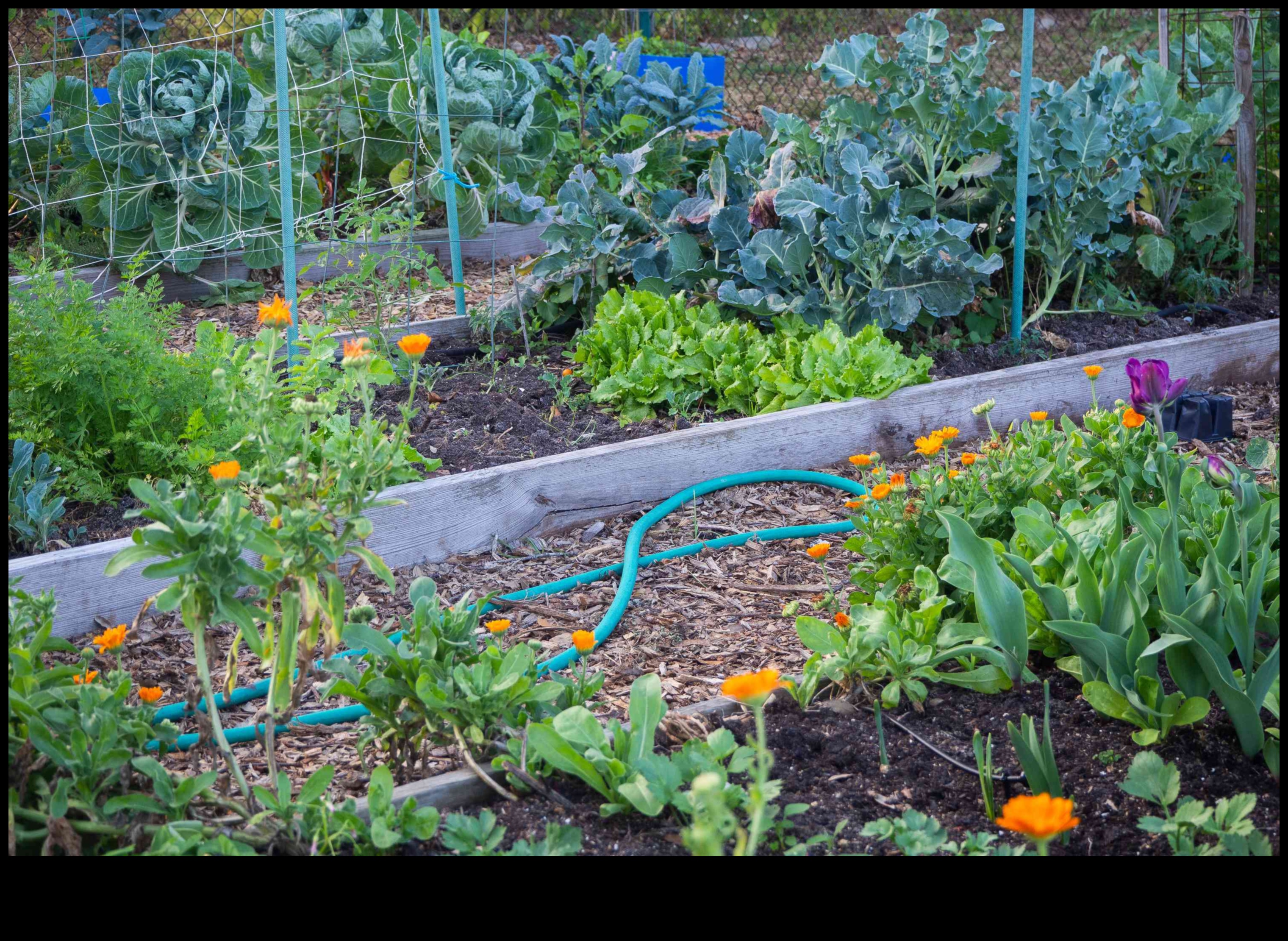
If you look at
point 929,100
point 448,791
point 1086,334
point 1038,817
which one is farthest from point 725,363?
point 1038,817

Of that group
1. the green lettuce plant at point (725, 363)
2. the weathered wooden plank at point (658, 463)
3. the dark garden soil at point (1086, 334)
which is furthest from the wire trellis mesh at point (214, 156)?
the dark garden soil at point (1086, 334)

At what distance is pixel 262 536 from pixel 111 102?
3.68 meters

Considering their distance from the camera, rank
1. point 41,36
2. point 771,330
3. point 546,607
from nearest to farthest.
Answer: point 546,607 → point 771,330 → point 41,36

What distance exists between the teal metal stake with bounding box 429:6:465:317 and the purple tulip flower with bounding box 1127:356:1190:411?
8.22ft

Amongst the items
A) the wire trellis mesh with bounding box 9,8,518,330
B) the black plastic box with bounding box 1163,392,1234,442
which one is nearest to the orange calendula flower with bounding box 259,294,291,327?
the wire trellis mesh with bounding box 9,8,518,330

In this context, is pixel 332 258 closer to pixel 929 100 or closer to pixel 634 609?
pixel 929 100

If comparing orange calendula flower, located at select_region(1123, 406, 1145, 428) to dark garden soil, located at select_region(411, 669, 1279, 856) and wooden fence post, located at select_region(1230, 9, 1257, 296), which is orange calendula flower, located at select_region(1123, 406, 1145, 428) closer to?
dark garden soil, located at select_region(411, 669, 1279, 856)

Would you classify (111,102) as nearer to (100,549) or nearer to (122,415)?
(122,415)

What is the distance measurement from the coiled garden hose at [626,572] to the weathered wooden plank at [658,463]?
10cm

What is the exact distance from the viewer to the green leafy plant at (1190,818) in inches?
53.9

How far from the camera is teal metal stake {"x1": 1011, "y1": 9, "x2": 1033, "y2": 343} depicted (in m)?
3.72

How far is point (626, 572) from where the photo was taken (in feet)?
8.54
